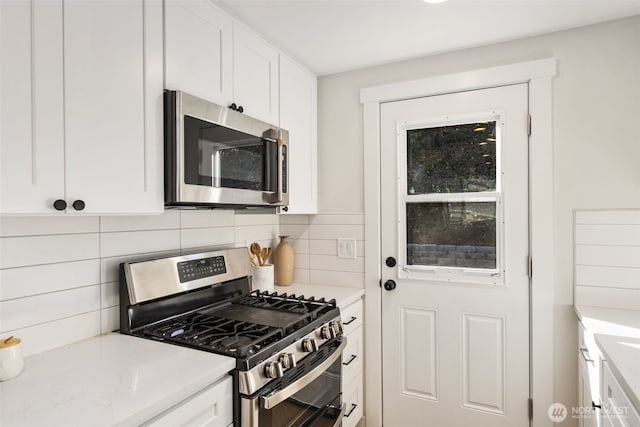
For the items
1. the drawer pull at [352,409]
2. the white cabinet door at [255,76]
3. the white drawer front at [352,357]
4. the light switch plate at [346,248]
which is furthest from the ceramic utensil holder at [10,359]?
the light switch plate at [346,248]

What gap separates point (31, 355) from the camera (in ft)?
4.12

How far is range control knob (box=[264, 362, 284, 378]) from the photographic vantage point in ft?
4.26

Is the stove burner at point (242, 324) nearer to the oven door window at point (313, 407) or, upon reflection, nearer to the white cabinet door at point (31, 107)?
the oven door window at point (313, 407)

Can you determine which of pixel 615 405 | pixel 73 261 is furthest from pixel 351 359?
pixel 73 261

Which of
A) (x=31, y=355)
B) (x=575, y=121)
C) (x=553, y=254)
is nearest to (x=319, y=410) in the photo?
(x=31, y=355)

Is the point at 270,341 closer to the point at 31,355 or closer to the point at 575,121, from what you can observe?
the point at 31,355

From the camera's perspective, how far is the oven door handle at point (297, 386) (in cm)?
127

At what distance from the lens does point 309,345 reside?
154 centimetres

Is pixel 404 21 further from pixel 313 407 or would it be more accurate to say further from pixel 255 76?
pixel 313 407

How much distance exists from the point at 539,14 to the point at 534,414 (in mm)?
1971

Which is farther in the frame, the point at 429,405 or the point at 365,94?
the point at 365,94

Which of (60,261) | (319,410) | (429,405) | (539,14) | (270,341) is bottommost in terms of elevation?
(429,405)

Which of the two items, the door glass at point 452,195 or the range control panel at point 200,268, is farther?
the door glass at point 452,195

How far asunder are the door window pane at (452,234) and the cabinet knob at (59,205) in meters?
1.72
